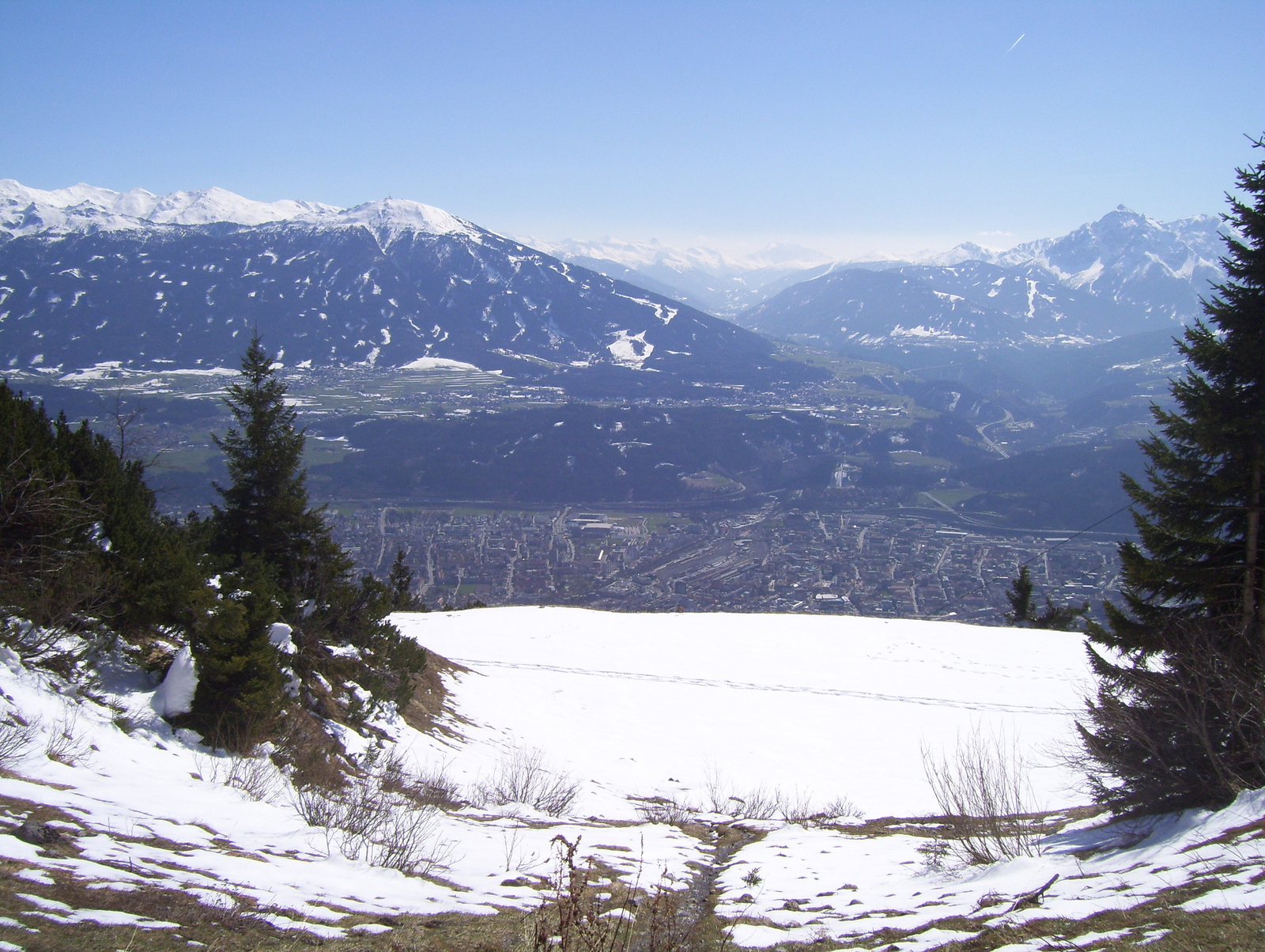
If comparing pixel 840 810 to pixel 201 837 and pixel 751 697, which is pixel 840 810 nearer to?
pixel 751 697

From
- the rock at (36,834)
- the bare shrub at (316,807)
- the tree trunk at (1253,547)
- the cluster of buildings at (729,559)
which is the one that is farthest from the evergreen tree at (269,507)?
the cluster of buildings at (729,559)

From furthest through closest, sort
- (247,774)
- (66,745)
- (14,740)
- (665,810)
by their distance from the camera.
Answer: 1. (665,810)
2. (247,774)
3. (66,745)
4. (14,740)

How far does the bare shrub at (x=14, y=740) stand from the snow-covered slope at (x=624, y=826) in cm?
6

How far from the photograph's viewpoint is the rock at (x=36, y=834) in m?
5.09

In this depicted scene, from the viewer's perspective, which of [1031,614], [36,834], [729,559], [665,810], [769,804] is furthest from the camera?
[729,559]

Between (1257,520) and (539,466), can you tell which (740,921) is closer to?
(1257,520)

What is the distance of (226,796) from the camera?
7543mm

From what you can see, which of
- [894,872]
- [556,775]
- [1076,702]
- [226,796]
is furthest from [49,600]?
[1076,702]

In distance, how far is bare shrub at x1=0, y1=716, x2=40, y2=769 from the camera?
6.38 metres

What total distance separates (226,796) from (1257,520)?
44.3 feet

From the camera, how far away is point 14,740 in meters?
6.62

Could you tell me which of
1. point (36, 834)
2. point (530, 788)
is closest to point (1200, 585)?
point (530, 788)

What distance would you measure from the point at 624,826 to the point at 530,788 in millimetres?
1816

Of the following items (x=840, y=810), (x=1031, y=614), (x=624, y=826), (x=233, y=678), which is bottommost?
(x=1031, y=614)
